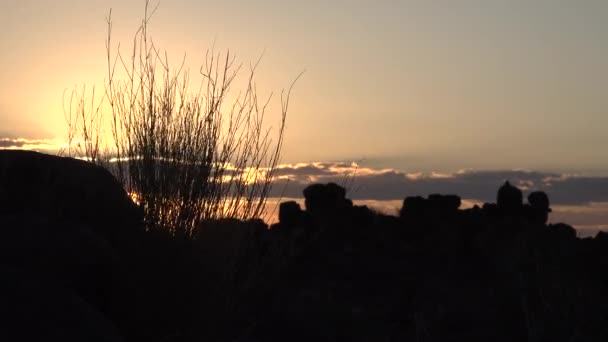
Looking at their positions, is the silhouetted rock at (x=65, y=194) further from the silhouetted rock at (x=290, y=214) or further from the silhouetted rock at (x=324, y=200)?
the silhouetted rock at (x=290, y=214)

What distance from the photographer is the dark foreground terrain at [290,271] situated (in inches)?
210

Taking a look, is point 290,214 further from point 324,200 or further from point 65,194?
point 65,194

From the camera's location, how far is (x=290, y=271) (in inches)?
460

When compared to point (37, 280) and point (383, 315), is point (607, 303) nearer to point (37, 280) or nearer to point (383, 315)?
point (383, 315)

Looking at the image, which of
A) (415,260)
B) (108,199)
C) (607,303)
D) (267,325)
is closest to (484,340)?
(607,303)

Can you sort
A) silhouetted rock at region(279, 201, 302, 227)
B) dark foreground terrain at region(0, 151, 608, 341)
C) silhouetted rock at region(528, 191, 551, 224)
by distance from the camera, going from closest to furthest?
dark foreground terrain at region(0, 151, 608, 341)
silhouetted rock at region(279, 201, 302, 227)
silhouetted rock at region(528, 191, 551, 224)

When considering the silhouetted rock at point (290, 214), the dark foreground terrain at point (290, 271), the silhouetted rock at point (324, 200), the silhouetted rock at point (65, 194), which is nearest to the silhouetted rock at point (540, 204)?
the dark foreground terrain at point (290, 271)

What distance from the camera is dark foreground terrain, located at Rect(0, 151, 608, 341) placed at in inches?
210

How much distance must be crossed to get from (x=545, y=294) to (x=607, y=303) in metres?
1.84

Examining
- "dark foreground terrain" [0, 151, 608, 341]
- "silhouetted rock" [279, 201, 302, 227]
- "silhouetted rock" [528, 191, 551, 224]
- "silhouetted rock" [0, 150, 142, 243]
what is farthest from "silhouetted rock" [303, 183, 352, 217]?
"silhouetted rock" [0, 150, 142, 243]

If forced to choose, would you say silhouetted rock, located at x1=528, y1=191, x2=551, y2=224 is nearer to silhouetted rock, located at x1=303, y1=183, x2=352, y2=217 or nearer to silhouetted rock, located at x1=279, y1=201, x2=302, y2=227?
silhouetted rock, located at x1=303, y1=183, x2=352, y2=217

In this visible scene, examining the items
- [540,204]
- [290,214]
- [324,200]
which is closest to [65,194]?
[324,200]

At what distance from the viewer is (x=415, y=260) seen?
22.3 meters

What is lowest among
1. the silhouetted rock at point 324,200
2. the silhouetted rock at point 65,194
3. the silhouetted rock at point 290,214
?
the silhouetted rock at point 290,214
